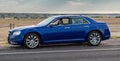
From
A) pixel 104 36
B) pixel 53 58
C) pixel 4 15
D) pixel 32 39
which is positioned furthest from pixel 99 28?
pixel 4 15

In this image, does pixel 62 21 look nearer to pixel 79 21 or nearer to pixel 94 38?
pixel 79 21

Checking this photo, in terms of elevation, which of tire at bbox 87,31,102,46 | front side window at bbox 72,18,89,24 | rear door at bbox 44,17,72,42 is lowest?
tire at bbox 87,31,102,46

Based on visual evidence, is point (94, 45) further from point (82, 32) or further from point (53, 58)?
point (53, 58)

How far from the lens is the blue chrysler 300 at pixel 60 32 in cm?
1711

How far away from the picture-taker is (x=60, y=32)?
1766 centimetres

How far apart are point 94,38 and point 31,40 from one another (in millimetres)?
3023

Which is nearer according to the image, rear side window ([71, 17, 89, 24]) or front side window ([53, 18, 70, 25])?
front side window ([53, 18, 70, 25])

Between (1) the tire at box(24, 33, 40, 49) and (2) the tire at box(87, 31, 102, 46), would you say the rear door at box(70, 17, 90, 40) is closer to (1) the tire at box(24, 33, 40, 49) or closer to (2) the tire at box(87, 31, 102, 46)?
(2) the tire at box(87, 31, 102, 46)

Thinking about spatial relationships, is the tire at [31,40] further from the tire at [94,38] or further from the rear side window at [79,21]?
the tire at [94,38]

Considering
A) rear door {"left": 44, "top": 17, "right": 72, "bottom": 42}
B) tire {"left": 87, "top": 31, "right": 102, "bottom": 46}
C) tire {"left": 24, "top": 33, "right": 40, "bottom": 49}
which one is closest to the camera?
tire {"left": 24, "top": 33, "right": 40, "bottom": 49}

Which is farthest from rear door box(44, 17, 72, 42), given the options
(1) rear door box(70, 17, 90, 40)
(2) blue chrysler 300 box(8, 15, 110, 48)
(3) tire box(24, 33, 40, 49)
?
(3) tire box(24, 33, 40, 49)

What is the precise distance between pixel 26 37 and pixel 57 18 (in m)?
1.81

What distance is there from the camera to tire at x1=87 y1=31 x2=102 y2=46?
18109 millimetres

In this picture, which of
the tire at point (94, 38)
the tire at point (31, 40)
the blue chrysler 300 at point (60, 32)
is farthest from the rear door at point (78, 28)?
the tire at point (31, 40)
